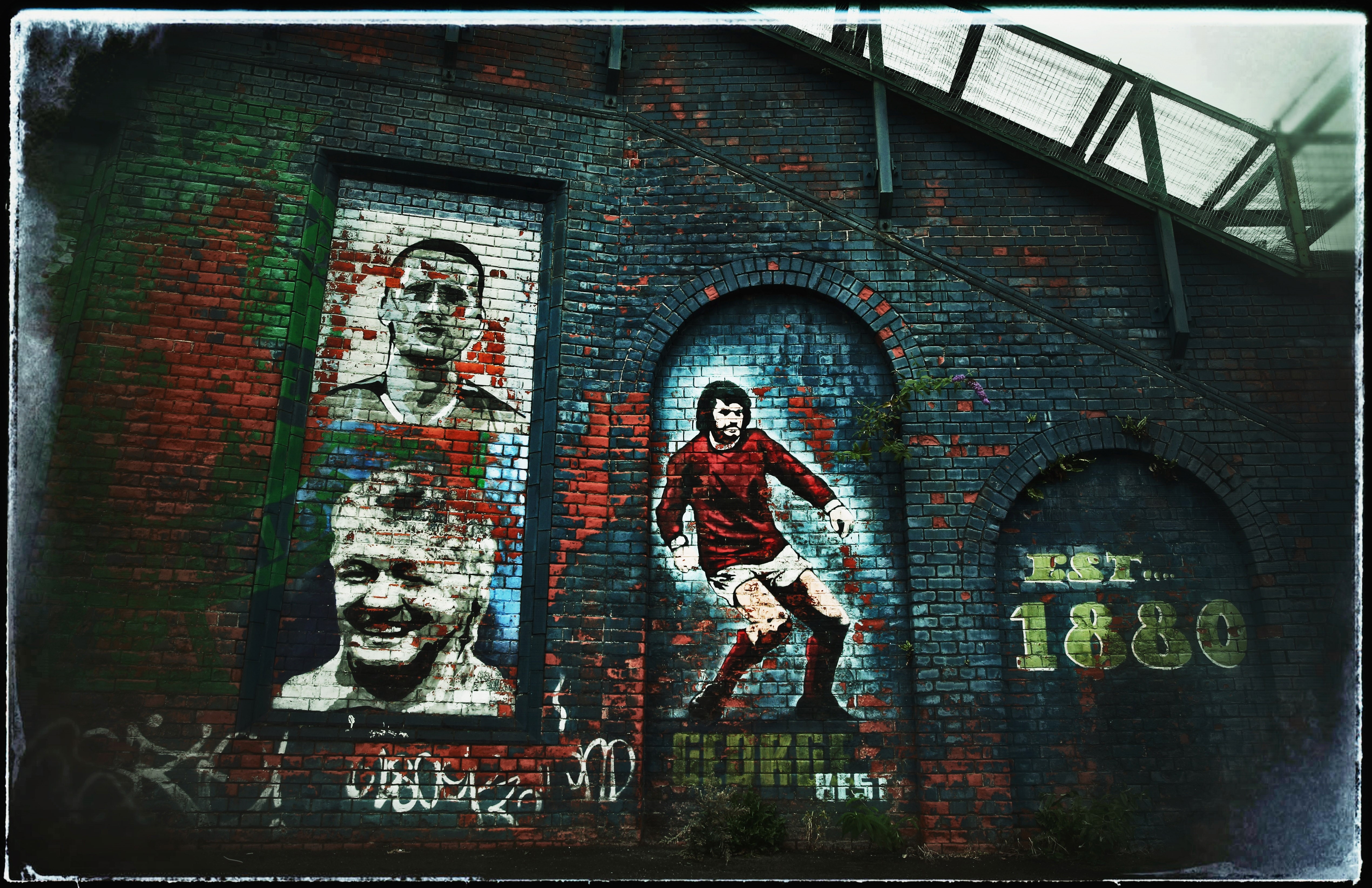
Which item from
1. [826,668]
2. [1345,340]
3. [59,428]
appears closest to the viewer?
[59,428]

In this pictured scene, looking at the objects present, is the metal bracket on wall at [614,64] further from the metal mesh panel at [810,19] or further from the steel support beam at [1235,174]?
the steel support beam at [1235,174]

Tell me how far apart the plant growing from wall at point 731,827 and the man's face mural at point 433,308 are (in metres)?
3.53

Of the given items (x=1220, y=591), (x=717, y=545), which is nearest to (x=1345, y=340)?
(x=1220, y=591)

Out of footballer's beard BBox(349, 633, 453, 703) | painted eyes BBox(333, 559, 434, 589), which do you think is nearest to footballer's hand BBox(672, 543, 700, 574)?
painted eyes BBox(333, 559, 434, 589)

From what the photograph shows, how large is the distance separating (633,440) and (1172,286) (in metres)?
4.10

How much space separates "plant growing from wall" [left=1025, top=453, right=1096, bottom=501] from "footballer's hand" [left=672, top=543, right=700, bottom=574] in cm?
237

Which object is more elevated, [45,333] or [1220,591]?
[45,333]

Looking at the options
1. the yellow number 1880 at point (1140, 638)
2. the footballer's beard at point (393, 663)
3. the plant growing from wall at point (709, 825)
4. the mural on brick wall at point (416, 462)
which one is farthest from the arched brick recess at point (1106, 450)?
the footballer's beard at point (393, 663)

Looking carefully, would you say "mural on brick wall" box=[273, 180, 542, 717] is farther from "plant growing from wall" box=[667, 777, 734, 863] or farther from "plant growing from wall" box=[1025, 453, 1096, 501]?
"plant growing from wall" box=[1025, 453, 1096, 501]

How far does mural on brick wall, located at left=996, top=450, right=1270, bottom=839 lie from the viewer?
5.69m

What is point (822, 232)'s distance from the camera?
6.66m

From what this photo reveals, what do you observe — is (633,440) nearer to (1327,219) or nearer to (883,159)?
(883,159)

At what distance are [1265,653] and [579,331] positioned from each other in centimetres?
522

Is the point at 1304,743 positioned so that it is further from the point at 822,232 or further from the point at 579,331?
the point at 579,331
